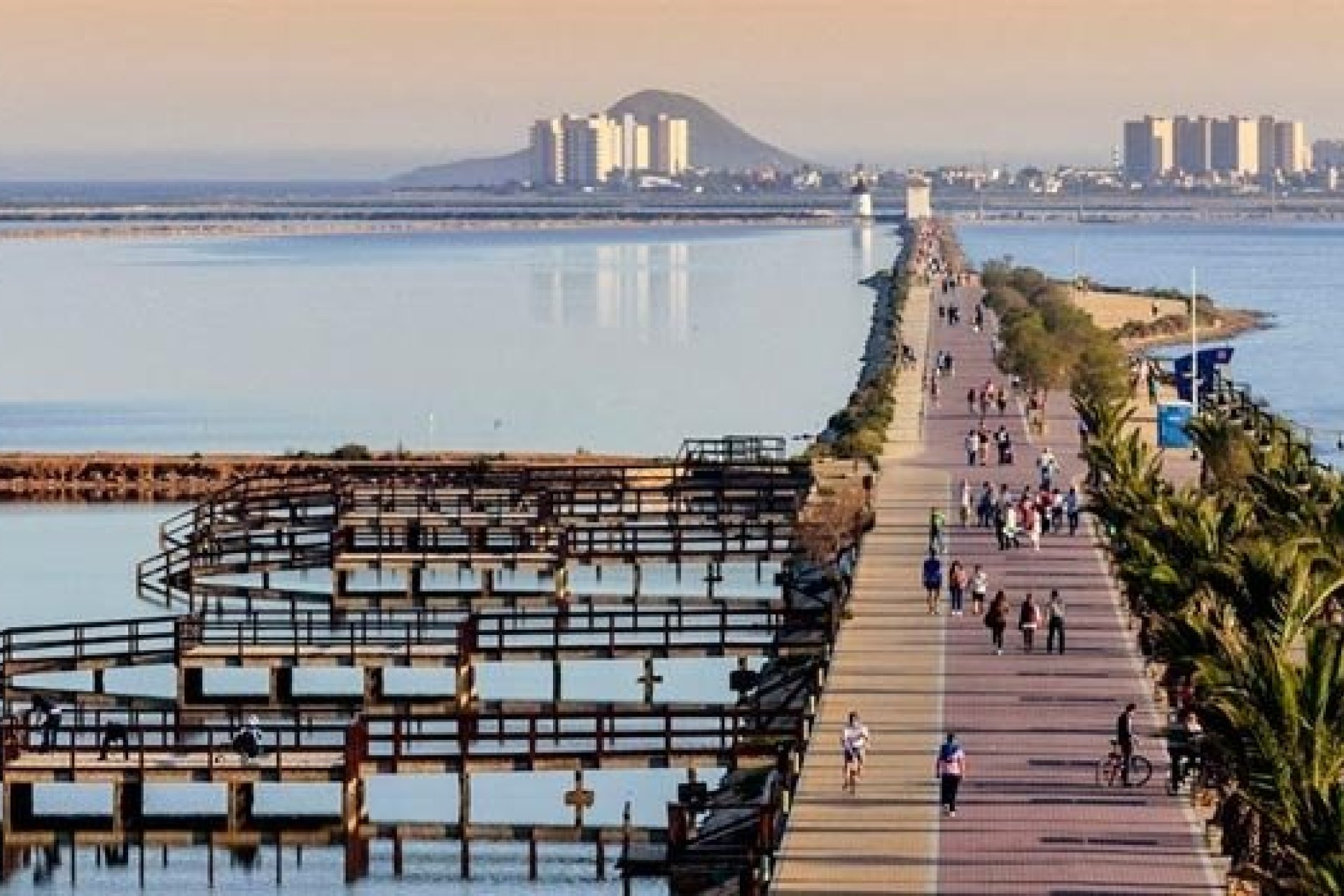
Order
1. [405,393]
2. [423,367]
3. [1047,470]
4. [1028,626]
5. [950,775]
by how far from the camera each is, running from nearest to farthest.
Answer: [950,775] < [1028,626] < [1047,470] < [405,393] < [423,367]

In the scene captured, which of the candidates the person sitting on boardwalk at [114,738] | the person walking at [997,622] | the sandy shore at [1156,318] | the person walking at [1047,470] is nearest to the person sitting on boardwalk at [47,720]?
the person sitting on boardwalk at [114,738]

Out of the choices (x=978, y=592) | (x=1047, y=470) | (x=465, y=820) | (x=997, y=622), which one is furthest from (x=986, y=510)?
(x=465, y=820)

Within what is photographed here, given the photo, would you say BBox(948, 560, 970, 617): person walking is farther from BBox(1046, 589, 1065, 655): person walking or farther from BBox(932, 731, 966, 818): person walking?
BBox(932, 731, 966, 818): person walking

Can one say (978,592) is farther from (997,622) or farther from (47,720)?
(47,720)

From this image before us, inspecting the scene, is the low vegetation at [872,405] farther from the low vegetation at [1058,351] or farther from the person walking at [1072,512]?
the person walking at [1072,512]

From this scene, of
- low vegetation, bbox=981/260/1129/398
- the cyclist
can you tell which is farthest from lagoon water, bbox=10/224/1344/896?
low vegetation, bbox=981/260/1129/398

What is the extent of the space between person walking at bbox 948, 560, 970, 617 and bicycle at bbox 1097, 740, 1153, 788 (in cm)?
1184

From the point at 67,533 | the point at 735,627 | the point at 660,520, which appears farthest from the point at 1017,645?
the point at 67,533

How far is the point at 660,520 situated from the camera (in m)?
59.3

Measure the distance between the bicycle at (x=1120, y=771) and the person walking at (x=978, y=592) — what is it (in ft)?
38.3

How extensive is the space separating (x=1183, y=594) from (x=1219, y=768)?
494 cm

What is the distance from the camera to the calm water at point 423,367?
93875 mm

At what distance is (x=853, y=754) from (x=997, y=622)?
8.42m

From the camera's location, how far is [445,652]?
43125 mm
